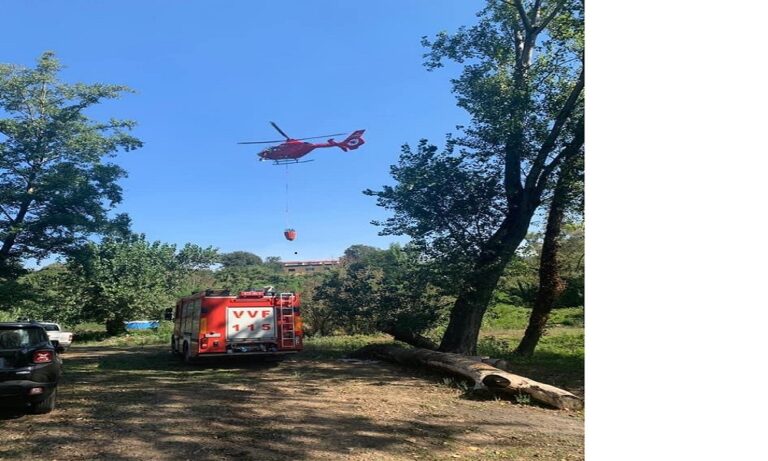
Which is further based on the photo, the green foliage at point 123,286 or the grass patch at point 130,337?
the green foliage at point 123,286

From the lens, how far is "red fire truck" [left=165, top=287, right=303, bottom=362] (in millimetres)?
15727

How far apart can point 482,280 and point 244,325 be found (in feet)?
24.0

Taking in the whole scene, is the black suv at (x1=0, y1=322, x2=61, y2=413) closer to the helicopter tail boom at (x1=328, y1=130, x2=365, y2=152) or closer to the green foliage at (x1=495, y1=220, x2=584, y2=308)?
the green foliage at (x1=495, y1=220, x2=584, y2=308)

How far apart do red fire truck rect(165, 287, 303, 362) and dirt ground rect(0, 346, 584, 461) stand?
10.3 feet

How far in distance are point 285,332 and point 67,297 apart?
25.9 meters

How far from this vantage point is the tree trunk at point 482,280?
51.8 feet

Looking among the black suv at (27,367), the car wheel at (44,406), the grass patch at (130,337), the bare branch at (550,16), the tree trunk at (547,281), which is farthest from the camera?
the grass patch at (130,337)

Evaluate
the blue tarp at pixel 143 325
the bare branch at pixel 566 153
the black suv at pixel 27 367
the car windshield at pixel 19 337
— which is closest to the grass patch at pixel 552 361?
the bare branch at pixel 566 153

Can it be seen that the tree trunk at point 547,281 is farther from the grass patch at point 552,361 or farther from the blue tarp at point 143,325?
the blue tarp at point 143,325

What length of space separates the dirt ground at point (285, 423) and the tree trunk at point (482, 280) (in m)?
3.96

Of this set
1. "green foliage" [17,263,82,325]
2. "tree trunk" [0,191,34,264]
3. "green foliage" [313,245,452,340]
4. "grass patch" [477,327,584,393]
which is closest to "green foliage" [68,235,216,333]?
"green foliage" [17,263,82,325]

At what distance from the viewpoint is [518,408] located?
29.6 feet

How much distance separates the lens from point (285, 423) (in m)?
7.71
